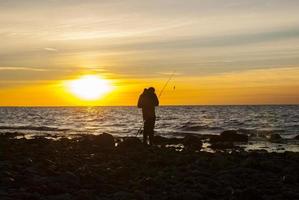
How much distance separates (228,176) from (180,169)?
1545mm

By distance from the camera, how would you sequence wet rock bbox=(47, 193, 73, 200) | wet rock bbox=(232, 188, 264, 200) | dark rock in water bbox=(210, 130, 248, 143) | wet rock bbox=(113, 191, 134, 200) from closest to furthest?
wet rock bbox=(47, 193, 73, 200)
wet rock bbox=(113, 191, 134, 200)
wet rock bbox=(232, 188, 264, 200)
dark rock in water bbox=(210, 130, 248, 143)

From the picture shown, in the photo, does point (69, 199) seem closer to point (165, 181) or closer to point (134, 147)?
point (165, 181)

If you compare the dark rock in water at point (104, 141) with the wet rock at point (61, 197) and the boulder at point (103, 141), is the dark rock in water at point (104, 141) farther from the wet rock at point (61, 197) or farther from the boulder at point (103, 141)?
the wet rock at point (61, 197)

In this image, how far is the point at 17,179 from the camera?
9578 mm

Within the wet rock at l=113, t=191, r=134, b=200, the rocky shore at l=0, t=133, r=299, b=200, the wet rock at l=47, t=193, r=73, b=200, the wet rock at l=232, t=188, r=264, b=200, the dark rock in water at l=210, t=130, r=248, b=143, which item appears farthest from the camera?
the dark rock in water at l=210, t=130, r=248, b=143

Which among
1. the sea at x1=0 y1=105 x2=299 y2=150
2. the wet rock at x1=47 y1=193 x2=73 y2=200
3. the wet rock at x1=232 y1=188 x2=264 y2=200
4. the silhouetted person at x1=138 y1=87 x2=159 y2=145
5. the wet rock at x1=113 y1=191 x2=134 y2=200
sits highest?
the silhouetted person at x1=138 y1=87 x2=159 y2=145

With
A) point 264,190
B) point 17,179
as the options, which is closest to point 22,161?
point 17,179

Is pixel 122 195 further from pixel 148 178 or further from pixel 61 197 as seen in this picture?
pixel 148 178

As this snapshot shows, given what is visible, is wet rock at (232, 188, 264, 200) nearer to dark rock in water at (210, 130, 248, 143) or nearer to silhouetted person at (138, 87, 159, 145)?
silhouetted person at (138, 87, 159, 145)

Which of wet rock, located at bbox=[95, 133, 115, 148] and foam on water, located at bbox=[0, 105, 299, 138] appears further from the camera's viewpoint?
foam on water, located at bbox=[0, 105, 299, 138]

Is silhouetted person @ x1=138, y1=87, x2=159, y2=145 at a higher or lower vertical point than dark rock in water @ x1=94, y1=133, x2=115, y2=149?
higher

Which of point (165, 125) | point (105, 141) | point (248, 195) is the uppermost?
point (105, 141)

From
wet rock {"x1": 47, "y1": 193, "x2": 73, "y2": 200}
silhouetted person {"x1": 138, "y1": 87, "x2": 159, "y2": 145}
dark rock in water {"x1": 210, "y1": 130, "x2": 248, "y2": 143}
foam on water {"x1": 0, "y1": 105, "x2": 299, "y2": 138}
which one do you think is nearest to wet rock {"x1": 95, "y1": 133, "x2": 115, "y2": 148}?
silhouetted person {"x1": 138, "y1": 87, "x2": 159, "y2": 145}

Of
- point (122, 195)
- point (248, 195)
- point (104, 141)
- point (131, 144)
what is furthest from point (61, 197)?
point (104, 141)
